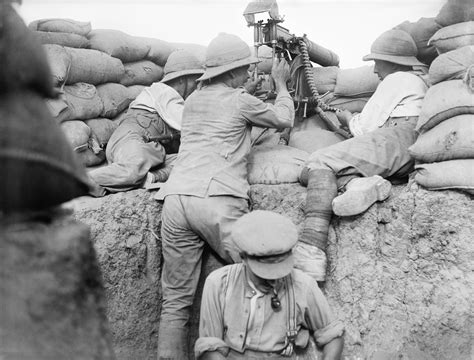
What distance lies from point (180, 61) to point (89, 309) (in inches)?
171

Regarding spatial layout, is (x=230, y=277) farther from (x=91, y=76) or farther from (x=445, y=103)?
(x=91, y=76)

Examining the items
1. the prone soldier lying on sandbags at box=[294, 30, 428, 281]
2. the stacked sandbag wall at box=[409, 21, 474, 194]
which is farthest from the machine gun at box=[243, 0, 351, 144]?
the stacked sandbag wall at box=[409, 21, 474, 194]

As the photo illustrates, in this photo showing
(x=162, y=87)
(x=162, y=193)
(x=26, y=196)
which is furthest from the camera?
(x=162, y=87)

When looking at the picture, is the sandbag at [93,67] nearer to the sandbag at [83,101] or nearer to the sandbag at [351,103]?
the sandbag at [83,101]

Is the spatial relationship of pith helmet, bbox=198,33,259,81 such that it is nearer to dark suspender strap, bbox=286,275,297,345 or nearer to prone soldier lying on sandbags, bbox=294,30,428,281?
prone soldier lying on sandbags, bbox=294,30,428,281

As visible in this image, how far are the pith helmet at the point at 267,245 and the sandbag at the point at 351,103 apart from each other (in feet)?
9.12

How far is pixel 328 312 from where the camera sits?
287 centimetres

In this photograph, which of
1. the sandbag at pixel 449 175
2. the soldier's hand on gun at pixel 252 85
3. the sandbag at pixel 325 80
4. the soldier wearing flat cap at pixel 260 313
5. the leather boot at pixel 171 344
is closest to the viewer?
the soldier wearing flat cap at pixel 260 313

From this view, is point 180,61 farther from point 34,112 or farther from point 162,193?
point 34,112

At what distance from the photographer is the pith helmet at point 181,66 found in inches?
199

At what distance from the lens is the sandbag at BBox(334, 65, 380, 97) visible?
17.0 feet

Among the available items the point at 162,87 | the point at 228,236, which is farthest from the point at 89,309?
the point at 162,87

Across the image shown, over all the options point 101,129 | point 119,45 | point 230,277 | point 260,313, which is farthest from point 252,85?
point 260,313

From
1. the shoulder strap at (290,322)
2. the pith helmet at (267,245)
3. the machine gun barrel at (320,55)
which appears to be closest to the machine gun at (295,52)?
the machine gun barrel at (320,55)
